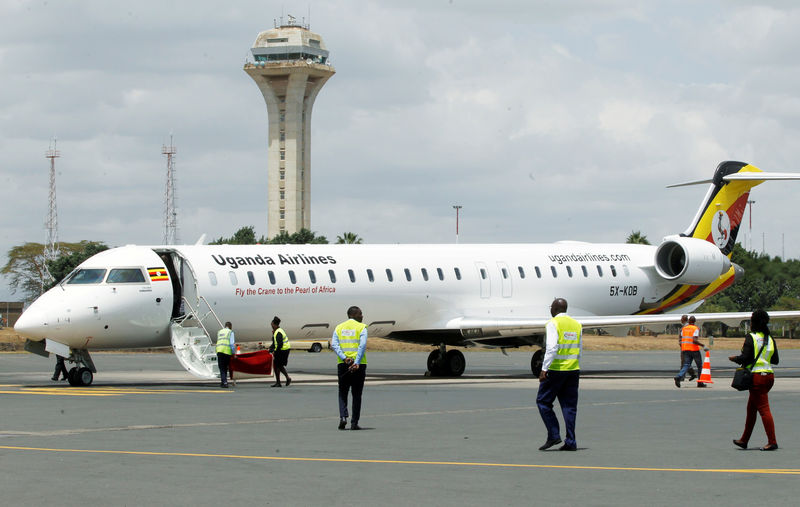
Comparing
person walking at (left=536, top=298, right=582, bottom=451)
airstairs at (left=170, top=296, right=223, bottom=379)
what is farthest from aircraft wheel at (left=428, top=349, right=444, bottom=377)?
person walking at (left=536, top=298, right=582, bottom=451)

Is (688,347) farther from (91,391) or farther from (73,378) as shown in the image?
(73,378)

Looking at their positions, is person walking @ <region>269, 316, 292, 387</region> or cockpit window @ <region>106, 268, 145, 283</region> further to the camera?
cockpit window @ <region>106, 268, 145, 283</region>

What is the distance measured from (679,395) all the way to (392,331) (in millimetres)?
10748

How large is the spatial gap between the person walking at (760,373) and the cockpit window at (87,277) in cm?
1744

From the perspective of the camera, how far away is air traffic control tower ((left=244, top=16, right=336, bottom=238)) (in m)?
143

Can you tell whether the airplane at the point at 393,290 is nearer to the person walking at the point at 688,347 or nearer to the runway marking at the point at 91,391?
the runway marking at the point at 91,391

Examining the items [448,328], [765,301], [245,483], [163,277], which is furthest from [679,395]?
[765,301]

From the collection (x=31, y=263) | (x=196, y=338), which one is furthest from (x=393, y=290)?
(x=31, y=263)

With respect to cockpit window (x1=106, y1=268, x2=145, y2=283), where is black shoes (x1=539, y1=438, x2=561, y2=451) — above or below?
below

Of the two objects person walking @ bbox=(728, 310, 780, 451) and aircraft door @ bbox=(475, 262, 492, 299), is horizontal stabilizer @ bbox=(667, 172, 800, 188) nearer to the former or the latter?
aircraft door @ bbox=(475, 262, 492, 299)

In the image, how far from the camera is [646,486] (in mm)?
11016

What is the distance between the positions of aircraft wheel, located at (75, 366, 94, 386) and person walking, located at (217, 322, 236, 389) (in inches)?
121

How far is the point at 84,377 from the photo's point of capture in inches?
1078

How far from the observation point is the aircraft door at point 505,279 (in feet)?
113
